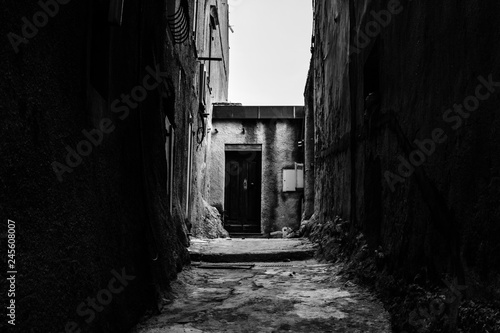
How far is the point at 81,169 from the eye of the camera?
6.77 feet

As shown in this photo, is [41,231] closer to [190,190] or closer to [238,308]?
[238,308]

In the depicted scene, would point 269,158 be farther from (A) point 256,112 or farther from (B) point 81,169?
(B) point 81,169

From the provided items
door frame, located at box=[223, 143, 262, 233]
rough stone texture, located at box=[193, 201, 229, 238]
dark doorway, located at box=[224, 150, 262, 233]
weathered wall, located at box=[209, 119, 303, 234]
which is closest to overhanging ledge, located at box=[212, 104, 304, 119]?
weathered wall, located at box=[209, 119, 303, 234]

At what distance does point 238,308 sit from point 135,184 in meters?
1.18

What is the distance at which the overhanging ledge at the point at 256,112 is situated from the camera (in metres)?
12.2

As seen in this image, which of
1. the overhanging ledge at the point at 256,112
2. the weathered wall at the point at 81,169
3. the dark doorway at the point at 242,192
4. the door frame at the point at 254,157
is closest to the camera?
the weathered wall at the point at 81,169

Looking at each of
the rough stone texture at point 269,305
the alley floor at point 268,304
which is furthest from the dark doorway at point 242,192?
the rough stone texture at point 269,305

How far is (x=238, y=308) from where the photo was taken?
3.23 meters

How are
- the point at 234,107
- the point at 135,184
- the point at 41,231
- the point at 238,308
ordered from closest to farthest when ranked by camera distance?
1. the point at 41,231
2. the point at 135,184
3. the point at 238,308
4. the point at 234,107

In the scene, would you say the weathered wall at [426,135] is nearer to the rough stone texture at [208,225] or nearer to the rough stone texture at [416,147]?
the rough stone texture at [416,147]

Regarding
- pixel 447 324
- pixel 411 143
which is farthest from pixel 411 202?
pixel 447 324

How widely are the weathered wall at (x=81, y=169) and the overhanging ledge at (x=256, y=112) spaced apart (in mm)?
8694

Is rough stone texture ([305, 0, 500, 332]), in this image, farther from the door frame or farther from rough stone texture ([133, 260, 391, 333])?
the door frame

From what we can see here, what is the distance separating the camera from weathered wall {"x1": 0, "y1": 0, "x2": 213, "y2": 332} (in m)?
1.51
